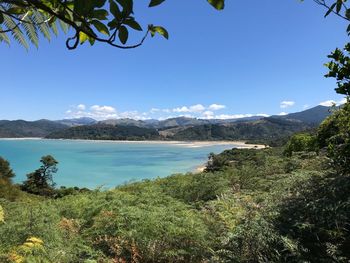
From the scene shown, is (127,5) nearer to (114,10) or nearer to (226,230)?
(114,10)

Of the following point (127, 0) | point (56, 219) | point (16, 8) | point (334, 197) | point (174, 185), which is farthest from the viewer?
point (174, 185)

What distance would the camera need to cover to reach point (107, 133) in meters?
162

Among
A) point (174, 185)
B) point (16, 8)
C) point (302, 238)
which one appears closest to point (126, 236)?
point (302, 238)

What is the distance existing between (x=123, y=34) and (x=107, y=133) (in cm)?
16345

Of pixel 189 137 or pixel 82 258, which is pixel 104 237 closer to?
pixel 82 258

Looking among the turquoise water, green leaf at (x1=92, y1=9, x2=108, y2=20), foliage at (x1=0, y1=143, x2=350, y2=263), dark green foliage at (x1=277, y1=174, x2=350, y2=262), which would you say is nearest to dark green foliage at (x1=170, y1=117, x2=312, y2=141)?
the turquoise water

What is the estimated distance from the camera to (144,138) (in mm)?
151875

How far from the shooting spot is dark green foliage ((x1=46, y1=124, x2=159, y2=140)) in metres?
154

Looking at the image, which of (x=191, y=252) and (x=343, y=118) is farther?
(x=343, y=118)

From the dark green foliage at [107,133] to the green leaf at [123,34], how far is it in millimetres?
150149

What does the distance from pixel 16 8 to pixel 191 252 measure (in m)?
3.33

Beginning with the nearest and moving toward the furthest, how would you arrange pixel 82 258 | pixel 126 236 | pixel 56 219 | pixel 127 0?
pixel 127 0, pixel 82 258, pixel 126 236, pixel 56 219

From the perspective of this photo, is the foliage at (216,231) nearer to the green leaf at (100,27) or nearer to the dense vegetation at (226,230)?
the dense vegetation at (226,230)

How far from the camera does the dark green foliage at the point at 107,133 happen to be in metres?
154
